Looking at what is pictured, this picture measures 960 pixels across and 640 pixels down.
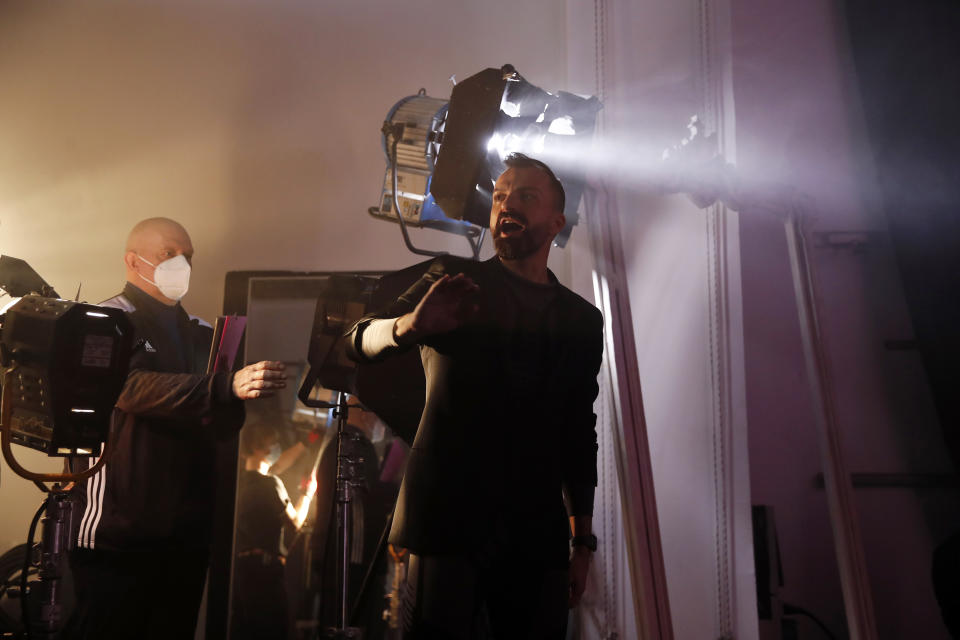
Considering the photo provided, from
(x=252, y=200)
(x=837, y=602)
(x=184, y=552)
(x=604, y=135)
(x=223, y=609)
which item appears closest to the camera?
(x=184, y=552)

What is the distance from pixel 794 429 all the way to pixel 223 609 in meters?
2.76

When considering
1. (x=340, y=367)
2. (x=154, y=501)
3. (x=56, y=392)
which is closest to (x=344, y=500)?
(x=340, y=367)

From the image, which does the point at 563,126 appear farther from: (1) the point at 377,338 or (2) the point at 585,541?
(2) the point at 585,541

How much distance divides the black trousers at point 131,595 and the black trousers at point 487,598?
1310mm

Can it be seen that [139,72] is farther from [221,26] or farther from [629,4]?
[629,4]

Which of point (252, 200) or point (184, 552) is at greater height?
point (252, 200)

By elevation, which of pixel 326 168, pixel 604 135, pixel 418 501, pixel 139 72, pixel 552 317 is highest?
pixel 139 72

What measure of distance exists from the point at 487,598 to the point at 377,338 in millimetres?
602

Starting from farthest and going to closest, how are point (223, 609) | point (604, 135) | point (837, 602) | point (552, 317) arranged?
point (223, 609)
point (604, 135)
point (837, 602)
point (552, 317)

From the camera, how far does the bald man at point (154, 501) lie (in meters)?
2.19

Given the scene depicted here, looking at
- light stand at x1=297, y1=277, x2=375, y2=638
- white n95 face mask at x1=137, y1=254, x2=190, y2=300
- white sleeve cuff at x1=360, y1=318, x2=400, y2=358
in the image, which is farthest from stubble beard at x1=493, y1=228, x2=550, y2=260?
white n95 face mask at x1=137, y1=254, x2=190, y2=300

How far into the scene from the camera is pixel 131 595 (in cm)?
221

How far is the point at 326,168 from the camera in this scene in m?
3.79

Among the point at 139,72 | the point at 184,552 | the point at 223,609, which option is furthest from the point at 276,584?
the point at 139,72
